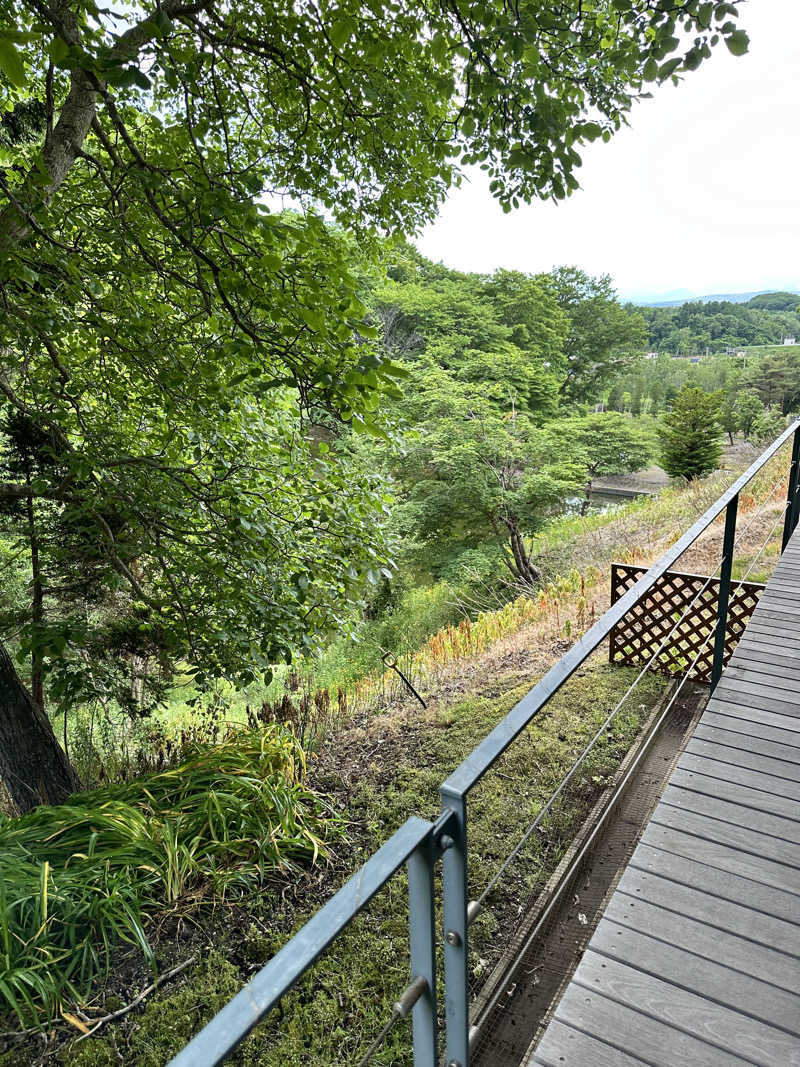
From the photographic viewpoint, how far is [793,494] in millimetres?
Result: 3809

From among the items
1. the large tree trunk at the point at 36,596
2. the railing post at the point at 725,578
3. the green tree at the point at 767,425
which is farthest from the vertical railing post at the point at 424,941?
the green tree at the point at 767,425

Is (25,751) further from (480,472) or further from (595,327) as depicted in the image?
(595,327)

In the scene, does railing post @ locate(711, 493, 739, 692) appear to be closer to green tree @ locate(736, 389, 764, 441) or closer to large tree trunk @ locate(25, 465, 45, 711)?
large tree trunk @ locate(25, 465, 45, 711)

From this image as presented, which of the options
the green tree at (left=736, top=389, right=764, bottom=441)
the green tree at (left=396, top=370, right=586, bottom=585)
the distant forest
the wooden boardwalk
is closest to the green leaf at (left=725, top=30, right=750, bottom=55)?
the wooden boardwalk

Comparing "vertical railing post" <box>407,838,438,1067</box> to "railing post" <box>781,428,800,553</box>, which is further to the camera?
"railing post" <box>781,428,800,553</box>

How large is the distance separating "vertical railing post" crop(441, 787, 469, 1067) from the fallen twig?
1568 millimetres

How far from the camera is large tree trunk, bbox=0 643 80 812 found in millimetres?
3369

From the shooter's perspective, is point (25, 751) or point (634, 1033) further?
point (25, 751)

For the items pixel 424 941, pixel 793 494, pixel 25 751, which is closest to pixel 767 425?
pixel 793 494

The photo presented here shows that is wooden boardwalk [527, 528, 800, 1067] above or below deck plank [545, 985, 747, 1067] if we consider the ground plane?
above

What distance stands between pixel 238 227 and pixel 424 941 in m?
2.45

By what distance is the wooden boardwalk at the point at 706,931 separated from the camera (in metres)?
1.20

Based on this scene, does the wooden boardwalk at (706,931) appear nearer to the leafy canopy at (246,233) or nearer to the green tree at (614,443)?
the leafy canopy at (246,233)

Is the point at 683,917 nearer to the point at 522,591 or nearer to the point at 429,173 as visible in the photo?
the point at 429,173
